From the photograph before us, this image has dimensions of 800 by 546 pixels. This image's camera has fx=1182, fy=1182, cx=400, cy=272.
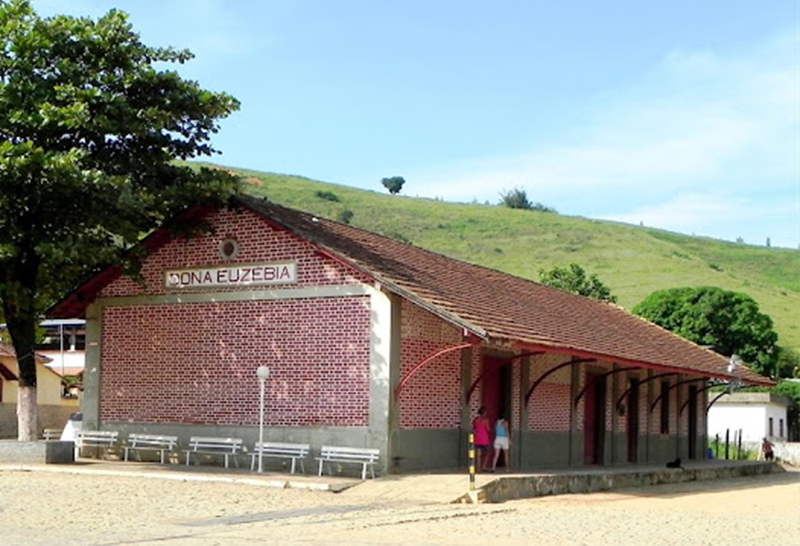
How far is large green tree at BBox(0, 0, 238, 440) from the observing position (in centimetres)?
2070

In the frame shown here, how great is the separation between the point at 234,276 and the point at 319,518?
28.4ft

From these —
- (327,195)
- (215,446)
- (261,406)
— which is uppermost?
(327,195)

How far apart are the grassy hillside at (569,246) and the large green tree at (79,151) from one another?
194 ft

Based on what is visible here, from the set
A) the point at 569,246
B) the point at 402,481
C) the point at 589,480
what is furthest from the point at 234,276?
the point at 569,246

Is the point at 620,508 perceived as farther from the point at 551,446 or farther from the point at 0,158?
the point at 0,158

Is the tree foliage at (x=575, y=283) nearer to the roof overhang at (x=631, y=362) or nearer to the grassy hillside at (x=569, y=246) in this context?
the grassy hillside at (x=569, y=246)

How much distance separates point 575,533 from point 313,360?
818 centimetres

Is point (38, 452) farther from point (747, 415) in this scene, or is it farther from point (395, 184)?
point (395, 184)

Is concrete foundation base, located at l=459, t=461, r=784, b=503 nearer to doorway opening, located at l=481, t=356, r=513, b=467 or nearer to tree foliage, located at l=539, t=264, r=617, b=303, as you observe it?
doorway opening, located at l=481, t=356, r=513, b=467

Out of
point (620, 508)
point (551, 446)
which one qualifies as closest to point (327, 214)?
point (551, 446)

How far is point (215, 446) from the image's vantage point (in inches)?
902

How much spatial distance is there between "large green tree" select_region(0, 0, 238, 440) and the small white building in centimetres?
3189

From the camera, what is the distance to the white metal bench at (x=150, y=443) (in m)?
23.5

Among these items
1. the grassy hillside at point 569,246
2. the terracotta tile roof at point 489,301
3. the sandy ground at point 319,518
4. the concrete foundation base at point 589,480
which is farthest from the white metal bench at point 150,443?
the grassy hillside at point 569,246
